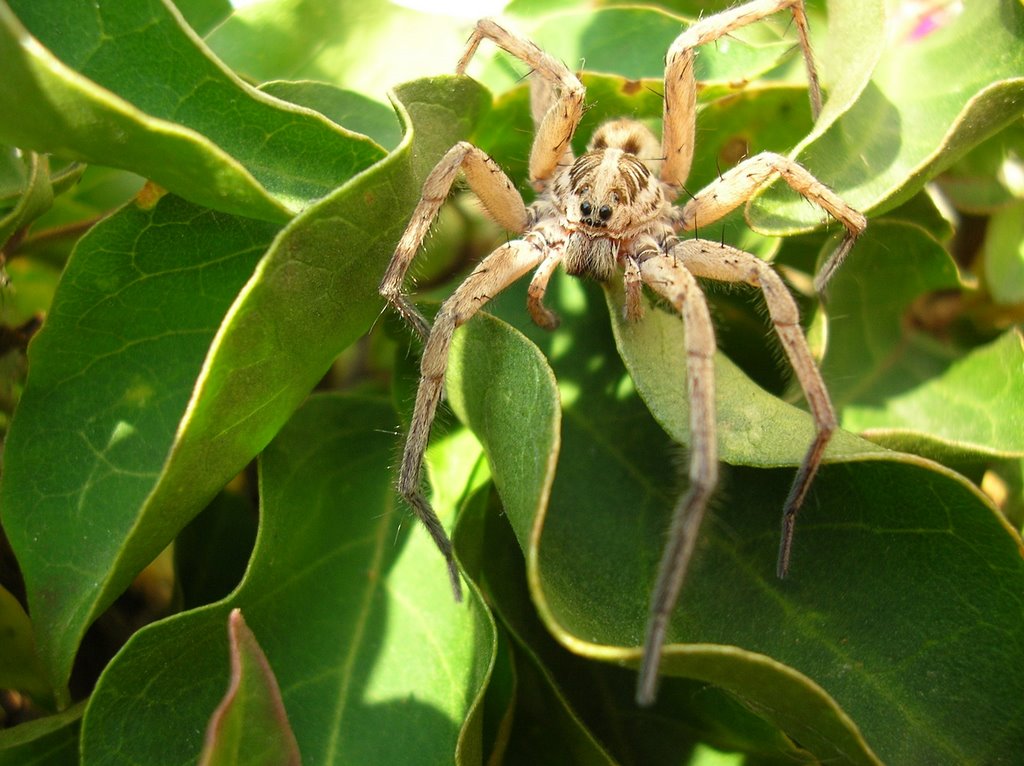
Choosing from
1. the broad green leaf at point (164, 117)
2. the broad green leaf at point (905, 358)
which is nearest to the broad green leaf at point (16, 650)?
the broad green leaf at point (164, 117)

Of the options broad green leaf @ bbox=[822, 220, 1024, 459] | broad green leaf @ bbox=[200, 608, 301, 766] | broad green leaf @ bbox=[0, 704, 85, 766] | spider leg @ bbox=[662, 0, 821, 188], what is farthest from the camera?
spider leg @ bbox=[662, 0, 821, 188]

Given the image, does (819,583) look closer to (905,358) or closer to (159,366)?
(905,358)

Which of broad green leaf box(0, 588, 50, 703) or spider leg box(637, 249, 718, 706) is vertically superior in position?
spider leg box(637, 249, 718, 706)

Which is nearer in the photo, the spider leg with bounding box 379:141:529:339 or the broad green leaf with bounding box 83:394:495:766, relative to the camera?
the broad green leaf with bounding box 83:394:495:766

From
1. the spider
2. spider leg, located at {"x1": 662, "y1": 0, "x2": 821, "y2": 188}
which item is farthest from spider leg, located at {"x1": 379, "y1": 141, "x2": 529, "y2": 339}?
spider leg, located at {"x1": 662, "y1": 0, "x2": 821, "y2": 188}

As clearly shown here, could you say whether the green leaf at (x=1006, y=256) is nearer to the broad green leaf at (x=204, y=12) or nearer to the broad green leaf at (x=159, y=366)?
the broad green leaf at (x=159, y=366)

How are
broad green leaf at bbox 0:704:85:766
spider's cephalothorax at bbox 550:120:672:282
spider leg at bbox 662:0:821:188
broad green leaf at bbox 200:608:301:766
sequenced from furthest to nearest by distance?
spider's cephalothorax at bbox 550:120:672:282, spider leg at bbox 662:0:821:188, broad green leaf at bbox 0:704:85:766, broad green leaf at bbox 200:608:301:766

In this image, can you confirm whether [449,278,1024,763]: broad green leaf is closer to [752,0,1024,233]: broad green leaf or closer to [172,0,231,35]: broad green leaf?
[752,0,1024,233]: broad green leaf
